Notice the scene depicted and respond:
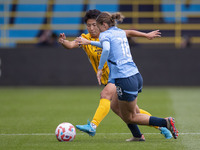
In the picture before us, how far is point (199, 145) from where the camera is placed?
6.58 metres

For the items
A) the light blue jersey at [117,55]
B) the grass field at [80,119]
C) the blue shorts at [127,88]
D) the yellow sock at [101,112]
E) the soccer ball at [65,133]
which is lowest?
the grass field at [80,119]

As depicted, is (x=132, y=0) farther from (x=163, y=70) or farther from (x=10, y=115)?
(x=10, y=115)

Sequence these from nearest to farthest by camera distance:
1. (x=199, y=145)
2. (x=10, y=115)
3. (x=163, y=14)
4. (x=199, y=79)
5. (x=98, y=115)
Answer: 1. (x=199, y=145)
2. (x=98, y=115)
3. (x=10, y=115)
4. (x=199, y=79)
5. (x=163, y=14)

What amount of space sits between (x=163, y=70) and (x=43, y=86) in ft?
17.2

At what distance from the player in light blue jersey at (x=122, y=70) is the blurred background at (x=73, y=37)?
41.6 ft

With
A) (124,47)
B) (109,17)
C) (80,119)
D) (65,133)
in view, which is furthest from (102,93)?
(80,119)

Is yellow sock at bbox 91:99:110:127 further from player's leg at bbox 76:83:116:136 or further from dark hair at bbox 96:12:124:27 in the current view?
dark hair at bbox 96:12:124:27

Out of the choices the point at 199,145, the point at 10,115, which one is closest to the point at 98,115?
the point at 199,145

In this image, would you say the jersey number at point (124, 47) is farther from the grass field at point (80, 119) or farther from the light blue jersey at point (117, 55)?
the grass field at point (80, 119)

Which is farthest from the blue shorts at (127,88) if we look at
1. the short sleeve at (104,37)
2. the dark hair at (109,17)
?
the dark hair at (109,17)

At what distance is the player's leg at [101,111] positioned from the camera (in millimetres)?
6945

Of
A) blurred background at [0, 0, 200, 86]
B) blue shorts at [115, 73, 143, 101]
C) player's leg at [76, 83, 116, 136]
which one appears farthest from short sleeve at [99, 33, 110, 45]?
blurred background at [0, 0, 200, 86]

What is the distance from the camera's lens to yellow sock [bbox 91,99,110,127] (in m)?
7.09

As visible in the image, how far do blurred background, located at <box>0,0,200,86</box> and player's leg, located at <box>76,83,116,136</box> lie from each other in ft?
39.4
